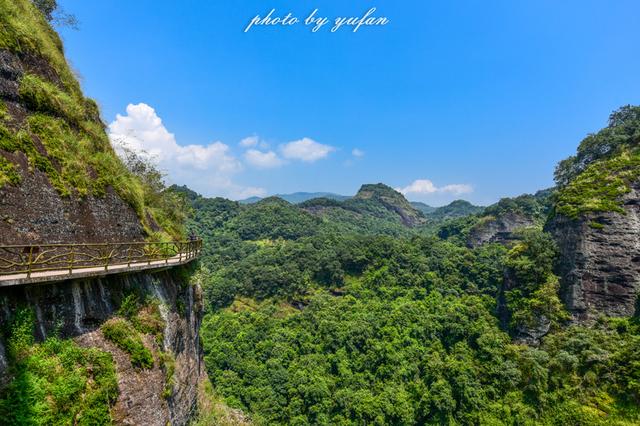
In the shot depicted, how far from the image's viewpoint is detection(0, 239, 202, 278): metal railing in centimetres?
876

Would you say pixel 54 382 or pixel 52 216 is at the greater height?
pixel 52 216

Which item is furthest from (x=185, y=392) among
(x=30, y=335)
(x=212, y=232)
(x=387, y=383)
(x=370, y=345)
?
(x=212, y=232)

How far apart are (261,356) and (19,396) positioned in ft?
134

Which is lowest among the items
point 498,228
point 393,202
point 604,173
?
point 498,228

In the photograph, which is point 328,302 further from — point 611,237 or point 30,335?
point 30,335

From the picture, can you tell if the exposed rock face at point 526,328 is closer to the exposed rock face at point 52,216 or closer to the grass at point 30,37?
the exposed rock face at point 52,216

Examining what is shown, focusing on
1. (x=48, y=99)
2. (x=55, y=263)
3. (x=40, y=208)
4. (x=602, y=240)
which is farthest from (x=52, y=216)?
(x=602, y=240)

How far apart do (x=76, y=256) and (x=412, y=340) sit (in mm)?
40293

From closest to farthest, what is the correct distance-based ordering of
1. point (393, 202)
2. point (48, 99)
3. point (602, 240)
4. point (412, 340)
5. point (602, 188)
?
1. point (48, 99)
2. point (602, 240)
3. point (602, 188)
4. point (412, 340)
5. point (393, 202)

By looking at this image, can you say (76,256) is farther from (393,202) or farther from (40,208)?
(393,202)

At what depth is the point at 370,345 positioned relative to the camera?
43969 millimetres

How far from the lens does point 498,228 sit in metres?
81.5

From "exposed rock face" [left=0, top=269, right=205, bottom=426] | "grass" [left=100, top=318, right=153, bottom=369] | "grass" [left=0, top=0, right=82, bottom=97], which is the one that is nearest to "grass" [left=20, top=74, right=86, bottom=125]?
"grass" [left=0, top=0, right=82, bottom=97]

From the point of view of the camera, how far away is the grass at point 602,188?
3519 cm
